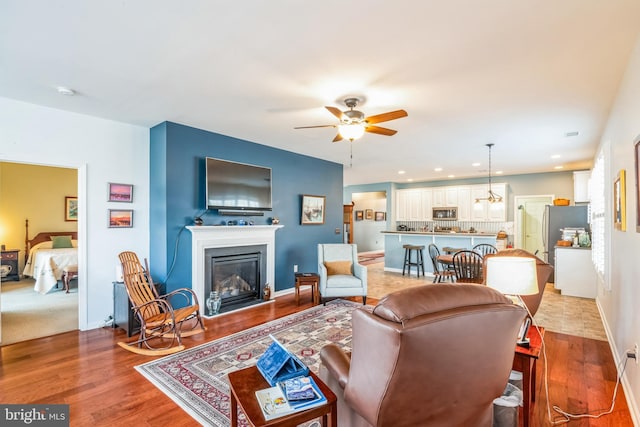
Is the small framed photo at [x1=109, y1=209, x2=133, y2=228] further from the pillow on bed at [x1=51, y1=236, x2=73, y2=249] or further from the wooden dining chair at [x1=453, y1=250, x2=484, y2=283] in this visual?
the wooden dining chair at [x1=453, y1=250, x2=484, y2=283]

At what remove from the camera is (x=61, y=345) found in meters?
3.33

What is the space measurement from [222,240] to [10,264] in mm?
5122

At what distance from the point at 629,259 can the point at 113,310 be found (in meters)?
5.26

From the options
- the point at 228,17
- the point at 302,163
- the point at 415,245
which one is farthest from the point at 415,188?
the point at 228,17

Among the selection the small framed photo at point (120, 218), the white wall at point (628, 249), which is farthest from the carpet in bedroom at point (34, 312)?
the white wall at point (628, 249)

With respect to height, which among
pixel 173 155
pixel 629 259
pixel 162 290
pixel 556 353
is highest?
pixel 173 155

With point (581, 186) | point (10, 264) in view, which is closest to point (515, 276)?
point (581, 186)

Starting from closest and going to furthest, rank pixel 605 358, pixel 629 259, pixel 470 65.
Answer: pixel 629 259 → pixel 470 65 → pixel 605 358

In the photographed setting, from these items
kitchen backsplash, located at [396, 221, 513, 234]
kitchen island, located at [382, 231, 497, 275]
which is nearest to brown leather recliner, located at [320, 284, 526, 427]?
kitchen island, located at [382, 231, 497, 275]

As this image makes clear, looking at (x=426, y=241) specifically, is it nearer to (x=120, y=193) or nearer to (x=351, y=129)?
(x=351, y=129)

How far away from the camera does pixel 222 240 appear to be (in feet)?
14.8

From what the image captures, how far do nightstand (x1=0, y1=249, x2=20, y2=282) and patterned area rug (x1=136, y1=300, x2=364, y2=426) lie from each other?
5624 mm

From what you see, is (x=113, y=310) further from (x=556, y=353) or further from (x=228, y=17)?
(x=556, y=353)

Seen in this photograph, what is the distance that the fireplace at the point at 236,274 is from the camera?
4438 millimetres
